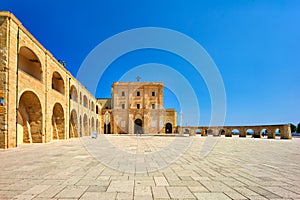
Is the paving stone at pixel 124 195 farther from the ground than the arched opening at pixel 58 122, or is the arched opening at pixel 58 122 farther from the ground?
the arched opening at pixel 58 122

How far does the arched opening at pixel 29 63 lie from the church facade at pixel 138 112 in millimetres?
24819

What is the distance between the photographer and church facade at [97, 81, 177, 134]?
38275 mm

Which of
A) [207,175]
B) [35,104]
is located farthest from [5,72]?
[207,175]

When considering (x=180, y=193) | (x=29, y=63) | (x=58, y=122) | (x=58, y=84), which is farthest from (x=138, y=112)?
(x=180, y=193)

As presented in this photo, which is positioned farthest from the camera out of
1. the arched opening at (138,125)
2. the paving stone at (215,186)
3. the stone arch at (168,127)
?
the stone arch at (168,127)

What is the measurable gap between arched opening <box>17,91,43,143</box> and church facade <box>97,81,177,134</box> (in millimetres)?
25058

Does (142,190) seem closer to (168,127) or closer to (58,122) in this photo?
(58,122)

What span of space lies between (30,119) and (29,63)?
4.25 m

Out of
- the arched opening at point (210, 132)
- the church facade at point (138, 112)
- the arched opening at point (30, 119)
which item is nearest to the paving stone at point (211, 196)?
the arched opening at point (30, 119)

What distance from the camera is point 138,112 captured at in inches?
1521

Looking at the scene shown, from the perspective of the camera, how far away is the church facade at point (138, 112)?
38.3 m

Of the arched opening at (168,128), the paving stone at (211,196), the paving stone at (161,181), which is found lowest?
the arched opening at (168,128)

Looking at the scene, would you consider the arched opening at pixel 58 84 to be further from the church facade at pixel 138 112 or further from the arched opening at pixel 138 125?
the arched opening at pixel 138 125

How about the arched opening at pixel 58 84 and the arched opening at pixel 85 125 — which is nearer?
the arched opening at pixel 58 84
